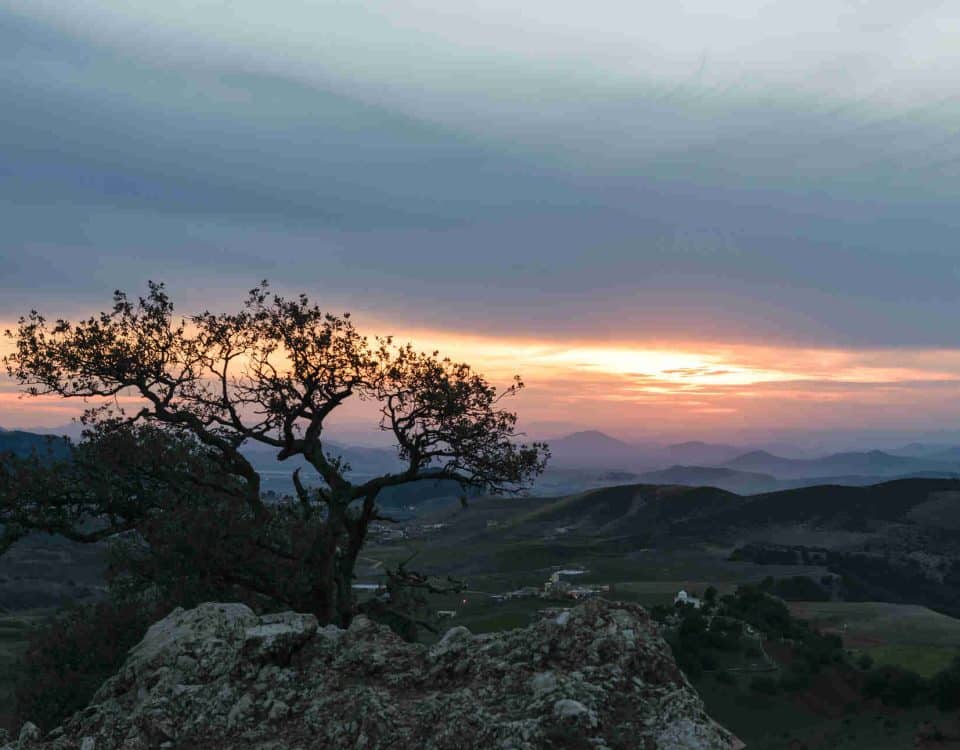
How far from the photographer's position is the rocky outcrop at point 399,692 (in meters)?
9.03

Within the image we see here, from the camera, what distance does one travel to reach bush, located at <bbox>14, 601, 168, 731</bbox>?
63.7 feet

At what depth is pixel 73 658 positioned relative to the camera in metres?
20.5

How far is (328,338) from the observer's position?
27.7 metres

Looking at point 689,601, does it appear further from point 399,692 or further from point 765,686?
point 399,692

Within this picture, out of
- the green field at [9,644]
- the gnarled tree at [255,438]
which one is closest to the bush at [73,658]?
the gnarled tree at [255,438]

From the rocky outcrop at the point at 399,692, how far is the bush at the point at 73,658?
865 cm

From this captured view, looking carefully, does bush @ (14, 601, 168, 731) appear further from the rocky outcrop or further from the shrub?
the shrub

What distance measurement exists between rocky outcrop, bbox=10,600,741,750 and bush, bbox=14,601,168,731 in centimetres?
865

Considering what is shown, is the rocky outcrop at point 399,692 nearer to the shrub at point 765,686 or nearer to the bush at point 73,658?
the bush at point 73,658

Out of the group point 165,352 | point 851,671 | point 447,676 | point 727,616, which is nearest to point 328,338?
point 165,352

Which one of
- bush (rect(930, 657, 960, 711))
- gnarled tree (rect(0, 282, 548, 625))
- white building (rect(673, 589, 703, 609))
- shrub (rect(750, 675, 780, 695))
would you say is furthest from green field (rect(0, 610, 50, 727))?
white building (rect(673, 589, 703, 609))

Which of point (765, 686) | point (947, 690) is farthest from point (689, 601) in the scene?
point (947, 690)

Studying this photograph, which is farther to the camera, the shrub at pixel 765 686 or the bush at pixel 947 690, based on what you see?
the shrub at pixel 765 686

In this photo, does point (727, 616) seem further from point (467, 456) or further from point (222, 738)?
point (222, 738)
